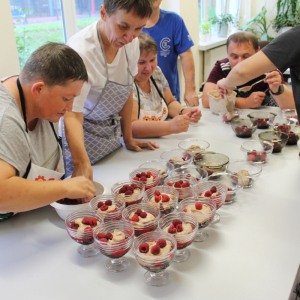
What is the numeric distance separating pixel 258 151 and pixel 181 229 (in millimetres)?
855

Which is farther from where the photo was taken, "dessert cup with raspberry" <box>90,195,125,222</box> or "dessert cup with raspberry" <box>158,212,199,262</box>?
"dessert cup with raspberry" <box>90,195,125,222</box>

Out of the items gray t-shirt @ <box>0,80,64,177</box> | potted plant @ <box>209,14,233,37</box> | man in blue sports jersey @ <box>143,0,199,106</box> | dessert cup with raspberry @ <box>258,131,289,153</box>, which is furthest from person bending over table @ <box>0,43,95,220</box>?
potted plant @ <box>209,14,233,37</box>

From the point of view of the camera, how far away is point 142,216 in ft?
3.54

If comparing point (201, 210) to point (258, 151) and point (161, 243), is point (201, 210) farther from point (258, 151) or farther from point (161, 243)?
point (258, 151)

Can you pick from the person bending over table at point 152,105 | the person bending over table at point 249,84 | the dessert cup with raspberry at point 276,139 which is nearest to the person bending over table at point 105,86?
the person bending over table at point 152,105

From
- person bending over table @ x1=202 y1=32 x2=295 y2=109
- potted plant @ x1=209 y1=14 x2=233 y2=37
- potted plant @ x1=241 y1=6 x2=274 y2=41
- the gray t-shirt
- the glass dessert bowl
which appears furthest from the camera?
potted plant @ x1=241 y1=6 x2=274 y2=41

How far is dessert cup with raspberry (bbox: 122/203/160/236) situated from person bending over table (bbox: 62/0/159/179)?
36cm

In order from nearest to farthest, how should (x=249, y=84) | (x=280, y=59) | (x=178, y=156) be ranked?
1. (x=280, y=59)
2. (x=178, y=156)
3. (x=249, y=84)

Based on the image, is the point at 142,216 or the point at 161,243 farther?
the point at 142,216

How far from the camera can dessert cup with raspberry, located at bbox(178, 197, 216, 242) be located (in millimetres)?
1059

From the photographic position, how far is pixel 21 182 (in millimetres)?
1002

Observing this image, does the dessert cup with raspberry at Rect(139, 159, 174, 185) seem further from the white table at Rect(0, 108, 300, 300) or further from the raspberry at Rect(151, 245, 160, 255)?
the raspberry at Rect(151, 245, 160, 255)

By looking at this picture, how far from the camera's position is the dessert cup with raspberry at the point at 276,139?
1.73 m

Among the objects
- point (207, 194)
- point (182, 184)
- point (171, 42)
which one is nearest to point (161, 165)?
point (182, 184)
